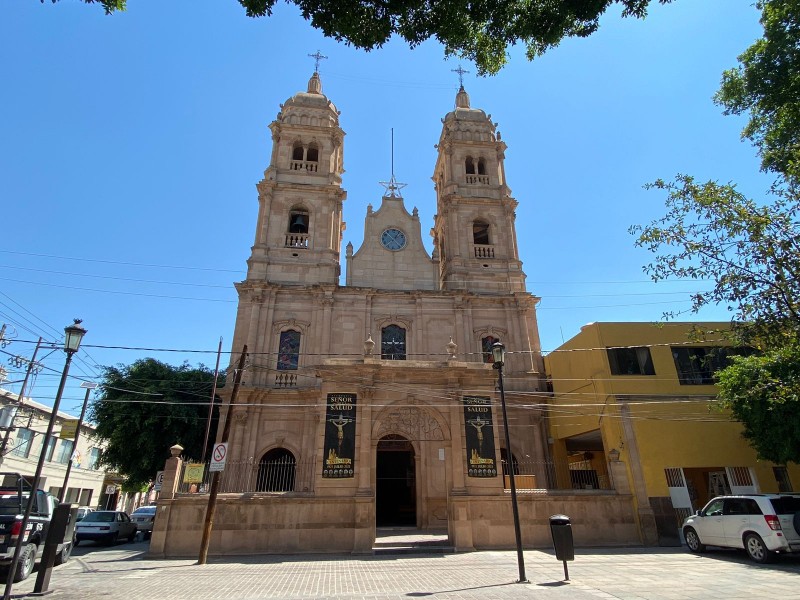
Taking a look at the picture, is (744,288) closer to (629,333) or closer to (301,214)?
(629,333)

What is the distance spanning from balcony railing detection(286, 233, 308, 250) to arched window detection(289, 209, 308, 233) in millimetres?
1190

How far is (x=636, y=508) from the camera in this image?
1528cm

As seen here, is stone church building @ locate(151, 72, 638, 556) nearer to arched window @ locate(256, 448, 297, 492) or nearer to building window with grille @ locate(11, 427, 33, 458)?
arched window @ locate(256, 448, 297, 492)

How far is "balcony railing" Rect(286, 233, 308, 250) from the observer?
26.6m

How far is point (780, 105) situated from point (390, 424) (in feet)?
46.1

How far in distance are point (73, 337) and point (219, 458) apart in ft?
17.2

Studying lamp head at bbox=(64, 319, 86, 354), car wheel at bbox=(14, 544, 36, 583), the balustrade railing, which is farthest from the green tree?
the balustrade railing

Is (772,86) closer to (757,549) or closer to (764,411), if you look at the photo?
(764,411)

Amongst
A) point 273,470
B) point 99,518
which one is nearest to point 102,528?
point 99,518

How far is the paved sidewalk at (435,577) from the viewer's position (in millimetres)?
8453

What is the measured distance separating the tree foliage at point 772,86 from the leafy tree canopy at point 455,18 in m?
6.63

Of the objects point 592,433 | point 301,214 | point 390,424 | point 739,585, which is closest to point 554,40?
point 739,585

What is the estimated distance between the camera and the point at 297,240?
26.9 meters

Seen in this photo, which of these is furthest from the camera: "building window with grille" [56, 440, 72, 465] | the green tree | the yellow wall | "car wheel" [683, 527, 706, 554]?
"building window with grille" [56, 440, 72, 465]
